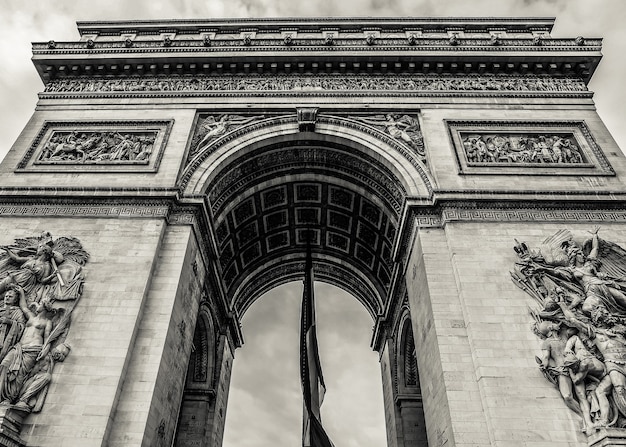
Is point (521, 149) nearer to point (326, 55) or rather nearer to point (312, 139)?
point (312, 139)

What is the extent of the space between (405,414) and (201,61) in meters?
15.0

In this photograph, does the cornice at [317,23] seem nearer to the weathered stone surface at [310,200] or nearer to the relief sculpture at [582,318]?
the weathered stone surface at [310,200]

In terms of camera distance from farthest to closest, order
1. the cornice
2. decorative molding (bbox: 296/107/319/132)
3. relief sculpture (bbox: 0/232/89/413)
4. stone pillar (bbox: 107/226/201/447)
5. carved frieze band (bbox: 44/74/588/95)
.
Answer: the cornice
carved frieze band (bbox: 44/74/588/95)
decorative molding (bbox: 296/107/319/132)
stone pillar (bbox: 107/226/201/447)
relief sculpture (bbox: 0/232/89/413)

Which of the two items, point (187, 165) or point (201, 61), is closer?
point (187, 165)

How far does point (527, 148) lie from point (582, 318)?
20.4ft

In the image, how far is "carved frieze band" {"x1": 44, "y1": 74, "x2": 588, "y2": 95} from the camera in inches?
624

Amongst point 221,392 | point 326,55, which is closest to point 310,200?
point 326,55

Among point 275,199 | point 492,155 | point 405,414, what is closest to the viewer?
point 492,155

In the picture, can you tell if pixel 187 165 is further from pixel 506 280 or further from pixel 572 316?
pixel 572 316

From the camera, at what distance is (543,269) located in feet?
35.9

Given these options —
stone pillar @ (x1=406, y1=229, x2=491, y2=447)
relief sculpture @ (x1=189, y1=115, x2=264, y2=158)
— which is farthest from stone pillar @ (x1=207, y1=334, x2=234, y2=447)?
stone pillar @ (x1=406, y1=229, x2=491, y2=447)

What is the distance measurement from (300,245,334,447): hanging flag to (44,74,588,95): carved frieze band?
23.9ft

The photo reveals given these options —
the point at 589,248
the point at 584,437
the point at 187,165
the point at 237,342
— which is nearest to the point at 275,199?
the point at 187,165

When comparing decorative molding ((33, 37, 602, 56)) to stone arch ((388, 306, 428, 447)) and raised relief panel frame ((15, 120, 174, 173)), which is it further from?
stone arch ((388, 306, 428, 447))
